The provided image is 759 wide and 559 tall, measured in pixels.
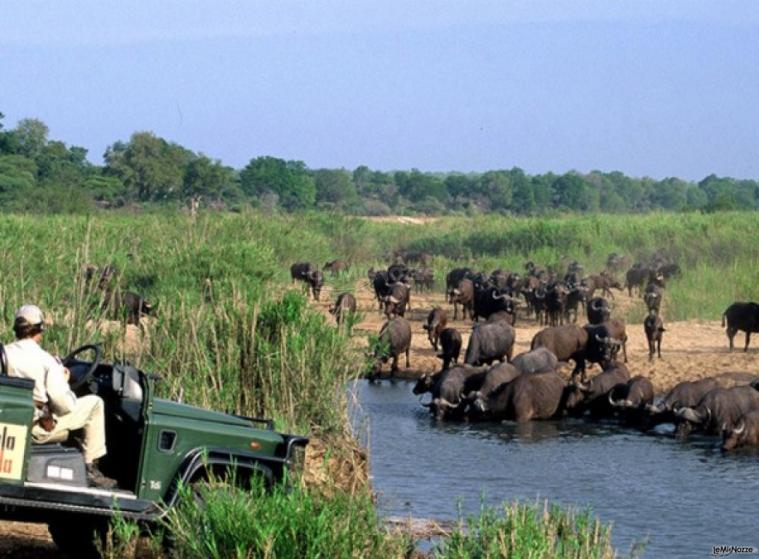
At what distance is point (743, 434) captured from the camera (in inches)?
→ 777

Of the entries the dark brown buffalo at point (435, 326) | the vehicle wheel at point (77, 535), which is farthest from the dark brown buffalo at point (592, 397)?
the vehicle wheel at point (77, 535)

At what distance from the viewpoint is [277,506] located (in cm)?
820

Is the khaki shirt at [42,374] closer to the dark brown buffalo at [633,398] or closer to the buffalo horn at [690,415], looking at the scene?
the buffalo horn at [690,415]

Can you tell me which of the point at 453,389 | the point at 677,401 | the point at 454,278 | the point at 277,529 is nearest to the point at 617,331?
the point at 453,389

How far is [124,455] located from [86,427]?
553mm

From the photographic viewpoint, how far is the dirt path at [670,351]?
86.8 feet

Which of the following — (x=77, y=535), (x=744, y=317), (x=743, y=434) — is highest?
(x=744, y=317)

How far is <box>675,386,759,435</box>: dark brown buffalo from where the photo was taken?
20766 mm

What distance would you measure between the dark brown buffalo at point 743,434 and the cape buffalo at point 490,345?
26.7 feet

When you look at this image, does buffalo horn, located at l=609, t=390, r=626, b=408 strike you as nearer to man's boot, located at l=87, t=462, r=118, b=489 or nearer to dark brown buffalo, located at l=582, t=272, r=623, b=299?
man's boot, located at l=87, t=462, r=118, b=489

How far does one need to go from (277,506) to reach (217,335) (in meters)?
6.31

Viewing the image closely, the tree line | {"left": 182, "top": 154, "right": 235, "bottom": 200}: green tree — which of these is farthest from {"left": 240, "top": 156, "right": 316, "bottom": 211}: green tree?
{"left": 182, "top": 154, "right": 235, "bottom": 200}: green tree

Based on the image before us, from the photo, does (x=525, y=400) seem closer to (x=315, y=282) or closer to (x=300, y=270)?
(x=315, y=282)

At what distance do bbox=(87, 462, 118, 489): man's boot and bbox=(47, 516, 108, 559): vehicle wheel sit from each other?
13.5 inches
